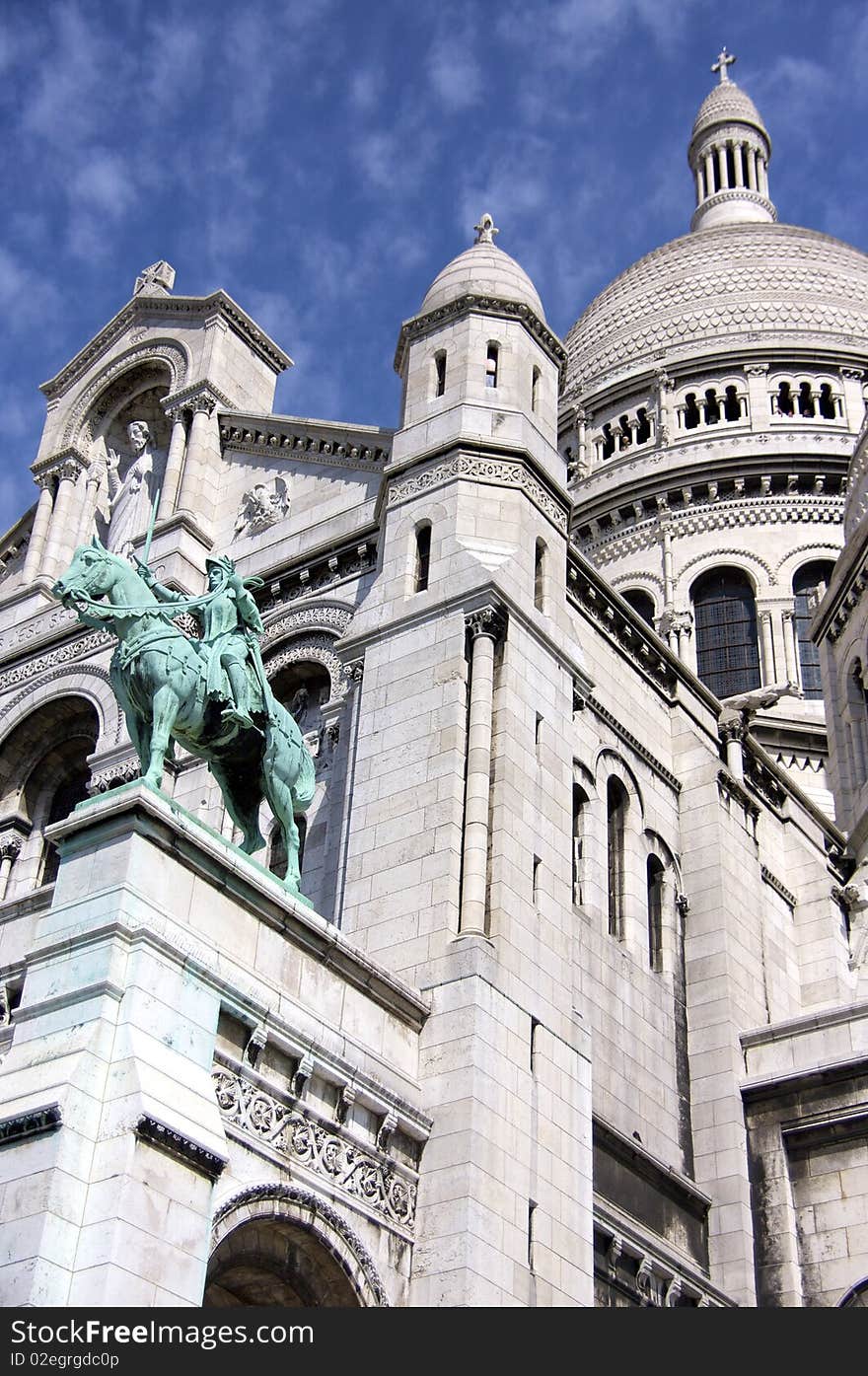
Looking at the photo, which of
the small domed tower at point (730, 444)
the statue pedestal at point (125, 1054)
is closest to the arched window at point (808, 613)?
the small domed tower at point (730, 444)

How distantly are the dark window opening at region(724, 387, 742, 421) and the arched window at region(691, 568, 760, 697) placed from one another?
6.95 meters

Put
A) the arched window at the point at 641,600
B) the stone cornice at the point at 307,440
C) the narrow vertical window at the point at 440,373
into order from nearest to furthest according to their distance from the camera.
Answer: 1. the narrow vertical window at the point at 440,373
2. the stone cornice at the point at 307,440
3. the arched window at the point at 641,600

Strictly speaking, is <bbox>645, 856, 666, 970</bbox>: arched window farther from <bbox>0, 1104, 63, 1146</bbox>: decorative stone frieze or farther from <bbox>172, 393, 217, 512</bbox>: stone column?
<bbox>0, 1104, 63, 1146</bbox>: decorative stone frieze

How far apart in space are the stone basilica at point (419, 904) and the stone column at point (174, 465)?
134mm

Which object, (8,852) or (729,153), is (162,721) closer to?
(8,852)

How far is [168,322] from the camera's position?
38.7 metres

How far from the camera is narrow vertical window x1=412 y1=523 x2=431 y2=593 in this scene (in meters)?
28.2

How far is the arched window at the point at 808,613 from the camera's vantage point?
56125mm

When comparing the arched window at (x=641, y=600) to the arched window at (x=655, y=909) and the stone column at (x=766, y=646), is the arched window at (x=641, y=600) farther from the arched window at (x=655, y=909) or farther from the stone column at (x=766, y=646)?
the arched window at (x=655, y=909)

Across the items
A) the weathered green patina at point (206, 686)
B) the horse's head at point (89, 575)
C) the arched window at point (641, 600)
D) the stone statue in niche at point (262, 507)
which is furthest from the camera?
the arched window at point (641, 600)

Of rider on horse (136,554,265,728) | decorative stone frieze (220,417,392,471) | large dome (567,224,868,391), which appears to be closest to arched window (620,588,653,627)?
large dome (567,224,868,391)

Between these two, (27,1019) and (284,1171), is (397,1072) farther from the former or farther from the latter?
(27,1019)

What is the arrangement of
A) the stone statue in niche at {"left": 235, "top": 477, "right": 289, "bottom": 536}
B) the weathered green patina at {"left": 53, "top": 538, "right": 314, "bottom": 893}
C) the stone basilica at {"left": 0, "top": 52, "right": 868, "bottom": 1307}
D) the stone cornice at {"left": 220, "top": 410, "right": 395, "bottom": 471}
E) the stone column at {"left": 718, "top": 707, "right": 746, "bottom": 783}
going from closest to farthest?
the stone basilica at {"left": 0, "top": 52, "right": 868, "bottom": 1307}
the weathered green patina at {"left": 53, "top": 538, "right": 314, "bottom": 893}
the stone cornice at {"left": 220, "top": 410, "right": 395, "bottom": 471}
the stone statue in niche at {"left": 235, "top": 477, "right": 289, "bottom": 536}
the stone column at {"left": 718, "top": 707, "right": 746, "bottom": 783}

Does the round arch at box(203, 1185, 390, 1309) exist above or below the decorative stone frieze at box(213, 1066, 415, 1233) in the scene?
below
